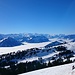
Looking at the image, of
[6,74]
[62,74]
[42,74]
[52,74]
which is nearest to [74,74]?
[62,74]

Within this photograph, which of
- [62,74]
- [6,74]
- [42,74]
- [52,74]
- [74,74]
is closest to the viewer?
[74,74]

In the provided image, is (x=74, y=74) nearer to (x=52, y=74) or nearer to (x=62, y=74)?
(x=62, y=74)

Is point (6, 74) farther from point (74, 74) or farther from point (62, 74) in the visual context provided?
point (74, 74)

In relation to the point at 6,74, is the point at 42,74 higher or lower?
higher

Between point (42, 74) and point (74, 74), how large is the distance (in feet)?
53.2

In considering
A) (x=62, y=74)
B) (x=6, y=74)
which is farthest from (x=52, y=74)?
(x=6, y=74)

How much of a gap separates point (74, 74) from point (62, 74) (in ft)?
23.2

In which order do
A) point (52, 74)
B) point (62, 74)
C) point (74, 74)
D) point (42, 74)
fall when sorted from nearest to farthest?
1. point (74, 74)
2. point (62, 74)
3. point (52, 74)
4. point (42, 74)

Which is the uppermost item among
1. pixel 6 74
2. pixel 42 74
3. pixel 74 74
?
pixel 74 74

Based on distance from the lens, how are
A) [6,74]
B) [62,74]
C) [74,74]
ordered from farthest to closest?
[6,74], [62,74], [74,74]

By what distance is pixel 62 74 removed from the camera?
43.3 meters

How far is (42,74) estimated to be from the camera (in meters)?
50.7

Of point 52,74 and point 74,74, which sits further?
point 52,74

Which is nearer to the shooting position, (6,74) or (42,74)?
(42,74)
